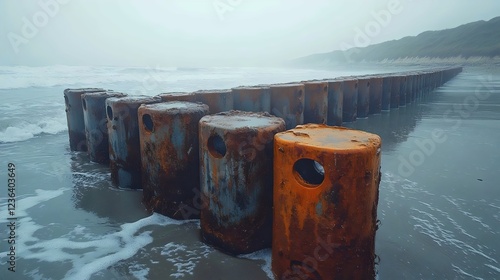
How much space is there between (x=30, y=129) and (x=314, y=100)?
301 inches

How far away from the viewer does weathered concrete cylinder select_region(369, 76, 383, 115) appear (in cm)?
1059

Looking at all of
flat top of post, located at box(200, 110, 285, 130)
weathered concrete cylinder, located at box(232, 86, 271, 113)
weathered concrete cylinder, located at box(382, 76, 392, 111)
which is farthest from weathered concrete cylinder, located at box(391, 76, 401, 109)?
flat top of post, located at box(200, 110, 285, 130)

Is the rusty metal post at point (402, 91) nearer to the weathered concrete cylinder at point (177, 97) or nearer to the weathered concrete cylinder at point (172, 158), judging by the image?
the weathered concrete cylinder at point (177, 97)

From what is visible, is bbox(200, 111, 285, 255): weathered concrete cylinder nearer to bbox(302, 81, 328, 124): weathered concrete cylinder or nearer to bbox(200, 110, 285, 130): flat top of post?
bbox(200, 110, 285, 130): flat top of post

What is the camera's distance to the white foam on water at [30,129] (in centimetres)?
802

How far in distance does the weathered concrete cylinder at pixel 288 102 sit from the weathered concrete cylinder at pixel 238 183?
10.9 ft

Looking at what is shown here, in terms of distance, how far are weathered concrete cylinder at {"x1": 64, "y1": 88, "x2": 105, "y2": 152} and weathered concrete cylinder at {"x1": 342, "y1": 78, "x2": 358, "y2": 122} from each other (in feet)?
21.6

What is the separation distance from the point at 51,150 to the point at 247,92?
180 inches

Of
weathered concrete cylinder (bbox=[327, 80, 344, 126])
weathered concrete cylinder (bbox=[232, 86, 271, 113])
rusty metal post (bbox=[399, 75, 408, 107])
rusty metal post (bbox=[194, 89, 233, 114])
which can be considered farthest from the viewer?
rusty metal post (bbox=[399, 75, 408, 107])

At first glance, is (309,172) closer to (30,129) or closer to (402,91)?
(30,129)

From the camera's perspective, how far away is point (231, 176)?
2.87 meters

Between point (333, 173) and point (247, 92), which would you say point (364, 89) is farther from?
point (333, 173)

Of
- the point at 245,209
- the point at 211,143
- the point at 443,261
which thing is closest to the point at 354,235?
the point at 245,209

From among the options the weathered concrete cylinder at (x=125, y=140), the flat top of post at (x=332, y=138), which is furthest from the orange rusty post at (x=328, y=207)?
the weathered concrete cylinder at (x=125, y=140)
